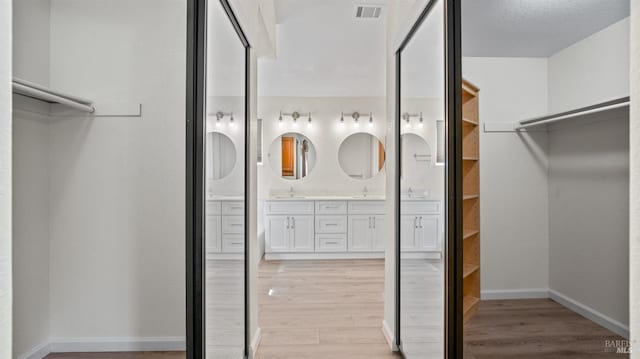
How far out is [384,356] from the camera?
2359 millimetres

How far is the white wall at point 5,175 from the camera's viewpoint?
0.52 meters

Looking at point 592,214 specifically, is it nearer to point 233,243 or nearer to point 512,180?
point 512,180

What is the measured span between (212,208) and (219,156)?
253 millimetres

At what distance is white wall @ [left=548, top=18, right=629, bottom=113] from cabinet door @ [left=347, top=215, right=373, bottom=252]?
4.35 metres

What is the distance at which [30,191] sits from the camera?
26.8 inches

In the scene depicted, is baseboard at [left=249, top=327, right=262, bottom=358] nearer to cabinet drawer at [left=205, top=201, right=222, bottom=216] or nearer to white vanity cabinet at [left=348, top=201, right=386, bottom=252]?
cabinet drawer at [left=205, top=201, right=222, bottom=216]

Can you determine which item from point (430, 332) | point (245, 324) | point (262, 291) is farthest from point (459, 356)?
point (262, 291)

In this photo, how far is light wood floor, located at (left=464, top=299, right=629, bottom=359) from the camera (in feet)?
2.82

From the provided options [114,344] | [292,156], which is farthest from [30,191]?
[292,156]

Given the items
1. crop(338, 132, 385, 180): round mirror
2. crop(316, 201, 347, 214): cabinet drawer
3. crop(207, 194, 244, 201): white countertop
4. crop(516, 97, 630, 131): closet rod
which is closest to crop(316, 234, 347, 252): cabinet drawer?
crop(316, 201, 347, 214): cabinet drawer

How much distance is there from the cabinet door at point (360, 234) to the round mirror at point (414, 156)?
2.98 meters

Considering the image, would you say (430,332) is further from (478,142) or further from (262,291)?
(262,291)

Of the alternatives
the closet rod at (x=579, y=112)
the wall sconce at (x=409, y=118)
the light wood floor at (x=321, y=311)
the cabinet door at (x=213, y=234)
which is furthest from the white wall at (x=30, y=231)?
the light wood floor at (x=321, y=311)

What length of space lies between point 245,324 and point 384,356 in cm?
91
